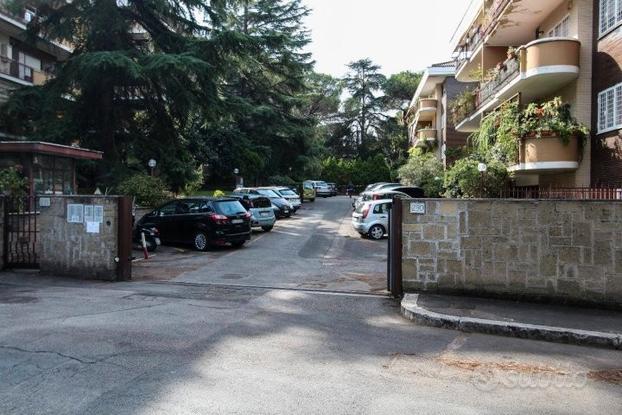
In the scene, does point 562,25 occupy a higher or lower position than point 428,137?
higher

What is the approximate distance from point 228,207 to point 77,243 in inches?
270

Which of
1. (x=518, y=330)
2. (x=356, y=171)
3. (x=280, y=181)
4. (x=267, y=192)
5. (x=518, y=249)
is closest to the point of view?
(x=518, y=330)

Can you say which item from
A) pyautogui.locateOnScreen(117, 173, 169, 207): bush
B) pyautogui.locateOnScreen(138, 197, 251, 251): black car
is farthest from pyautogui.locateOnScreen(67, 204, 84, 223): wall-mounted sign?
pyautogui.locateOnScreen(117, 173, 169, 207): bush

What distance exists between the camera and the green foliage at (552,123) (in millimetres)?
16781

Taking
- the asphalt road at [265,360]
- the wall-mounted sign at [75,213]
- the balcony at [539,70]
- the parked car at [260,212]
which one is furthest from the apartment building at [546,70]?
the wall-mounted sign at [75,213]

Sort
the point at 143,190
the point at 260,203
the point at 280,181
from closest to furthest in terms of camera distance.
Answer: the point at 260,203
the point at 143,190
the point at 280,181

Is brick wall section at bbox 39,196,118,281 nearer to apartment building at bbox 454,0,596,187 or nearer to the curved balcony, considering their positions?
the curved balcony

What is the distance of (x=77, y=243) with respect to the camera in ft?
40.4

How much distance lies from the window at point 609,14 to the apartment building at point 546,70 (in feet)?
2.01

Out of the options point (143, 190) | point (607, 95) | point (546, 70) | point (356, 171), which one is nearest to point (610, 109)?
point (607, 95)

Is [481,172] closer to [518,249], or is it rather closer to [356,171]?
[518,249]

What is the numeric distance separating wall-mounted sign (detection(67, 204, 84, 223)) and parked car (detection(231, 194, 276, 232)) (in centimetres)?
1071

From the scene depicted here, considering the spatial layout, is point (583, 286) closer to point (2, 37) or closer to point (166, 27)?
point (166, 27)

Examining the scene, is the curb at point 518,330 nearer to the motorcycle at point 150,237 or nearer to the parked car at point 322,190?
the motorcycle at point 150,237
